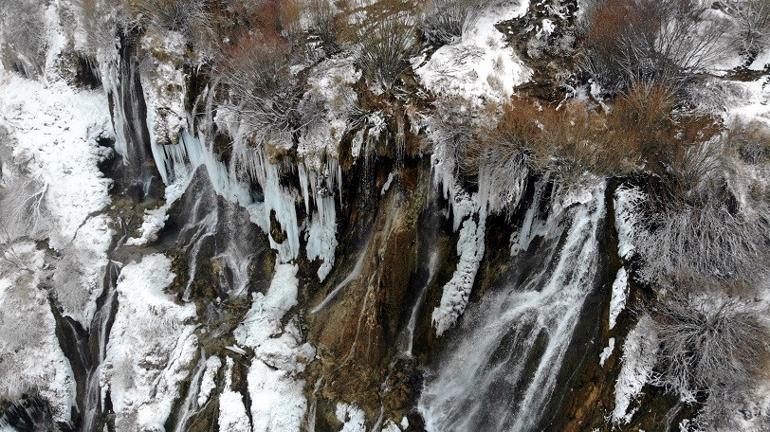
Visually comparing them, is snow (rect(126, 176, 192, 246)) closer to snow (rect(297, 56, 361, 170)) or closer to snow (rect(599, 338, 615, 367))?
snow (rect(297, 56, 361, 170))

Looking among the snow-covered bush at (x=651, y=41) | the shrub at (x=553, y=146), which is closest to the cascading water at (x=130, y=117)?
the shrub at (x=553, y=146)

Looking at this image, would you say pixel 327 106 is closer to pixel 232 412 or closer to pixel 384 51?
pixel 384 51

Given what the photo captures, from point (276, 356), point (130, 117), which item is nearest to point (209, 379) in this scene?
point (276, 356)

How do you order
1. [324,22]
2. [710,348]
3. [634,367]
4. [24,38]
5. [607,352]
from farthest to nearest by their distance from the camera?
[24,38] → [324,22] → [607,352] → [634,367] → [710,348]

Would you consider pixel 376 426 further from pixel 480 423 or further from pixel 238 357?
pixel 238 357

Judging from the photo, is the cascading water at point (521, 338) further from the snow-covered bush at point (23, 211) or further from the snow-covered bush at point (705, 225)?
the snow-covered bush at point (23, 211)

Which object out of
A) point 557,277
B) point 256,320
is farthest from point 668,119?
point 256,320
